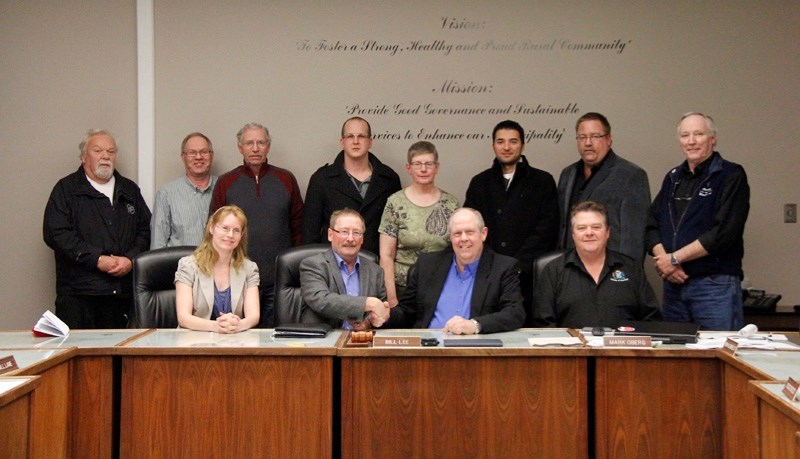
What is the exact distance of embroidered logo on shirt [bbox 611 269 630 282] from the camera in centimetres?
348

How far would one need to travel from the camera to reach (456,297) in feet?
11.6

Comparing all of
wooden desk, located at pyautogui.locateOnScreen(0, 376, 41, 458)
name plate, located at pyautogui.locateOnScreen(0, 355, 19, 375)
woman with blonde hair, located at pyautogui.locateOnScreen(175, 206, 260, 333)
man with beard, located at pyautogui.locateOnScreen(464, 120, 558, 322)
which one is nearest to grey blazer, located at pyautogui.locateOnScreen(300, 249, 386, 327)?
woman with blonde hair, located at pyautogui.locateOnScreen(175, 206, 260, 333)

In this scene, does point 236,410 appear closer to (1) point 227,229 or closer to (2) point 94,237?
(1) point 227,229

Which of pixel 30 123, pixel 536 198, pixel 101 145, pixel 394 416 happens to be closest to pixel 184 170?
pixel 101 145

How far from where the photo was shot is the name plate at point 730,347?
279 cm

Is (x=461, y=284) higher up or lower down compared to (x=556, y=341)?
higher up

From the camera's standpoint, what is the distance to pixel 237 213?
3.62m

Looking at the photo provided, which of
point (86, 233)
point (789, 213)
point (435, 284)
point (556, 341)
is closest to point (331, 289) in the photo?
point (435, 284)

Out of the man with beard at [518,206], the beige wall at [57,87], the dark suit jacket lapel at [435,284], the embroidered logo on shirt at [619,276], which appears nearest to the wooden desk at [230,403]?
the dark suit jacket lapel at [435,284]

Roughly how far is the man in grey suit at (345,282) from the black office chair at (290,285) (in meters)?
0.09

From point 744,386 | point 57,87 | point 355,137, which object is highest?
point 57,87

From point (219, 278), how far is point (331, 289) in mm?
510

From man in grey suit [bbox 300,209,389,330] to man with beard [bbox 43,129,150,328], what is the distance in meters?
1.42

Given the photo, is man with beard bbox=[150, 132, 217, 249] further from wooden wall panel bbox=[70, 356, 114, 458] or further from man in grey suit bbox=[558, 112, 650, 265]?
man in grey suit bbox=[558, 112, 650, 265]
